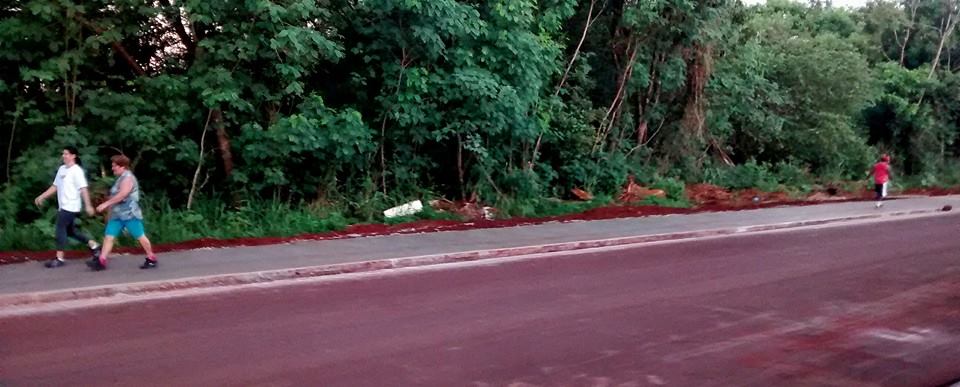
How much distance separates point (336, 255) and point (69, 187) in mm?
3497

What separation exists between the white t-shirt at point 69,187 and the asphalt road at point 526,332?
7.89 feet

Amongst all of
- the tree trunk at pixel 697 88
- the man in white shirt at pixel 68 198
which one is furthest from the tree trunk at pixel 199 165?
the tree trunk at pixel 697 88

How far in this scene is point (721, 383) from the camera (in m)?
5.82

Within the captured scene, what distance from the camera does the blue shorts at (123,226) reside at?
9.54 metres

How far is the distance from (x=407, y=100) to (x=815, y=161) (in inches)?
805

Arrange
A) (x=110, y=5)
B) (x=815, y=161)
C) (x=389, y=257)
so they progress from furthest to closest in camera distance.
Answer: (x=815, y=161), (x=110, y=5), (x=389, y=257)

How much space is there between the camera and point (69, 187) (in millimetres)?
9805

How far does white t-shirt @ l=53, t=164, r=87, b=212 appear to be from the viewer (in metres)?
9.80

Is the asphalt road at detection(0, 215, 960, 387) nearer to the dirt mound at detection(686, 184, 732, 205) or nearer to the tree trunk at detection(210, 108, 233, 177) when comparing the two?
the tree trunk at detection(210, 108, 233, 177)

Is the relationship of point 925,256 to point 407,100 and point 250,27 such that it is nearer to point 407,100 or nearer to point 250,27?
point 407,100

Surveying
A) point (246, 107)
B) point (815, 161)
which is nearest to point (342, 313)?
point (246, 107)

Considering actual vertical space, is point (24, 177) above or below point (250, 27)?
below

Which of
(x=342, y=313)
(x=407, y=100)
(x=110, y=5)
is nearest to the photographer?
(x=342, y=313)

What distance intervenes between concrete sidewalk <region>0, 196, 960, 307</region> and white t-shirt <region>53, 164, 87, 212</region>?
75 centimetres
